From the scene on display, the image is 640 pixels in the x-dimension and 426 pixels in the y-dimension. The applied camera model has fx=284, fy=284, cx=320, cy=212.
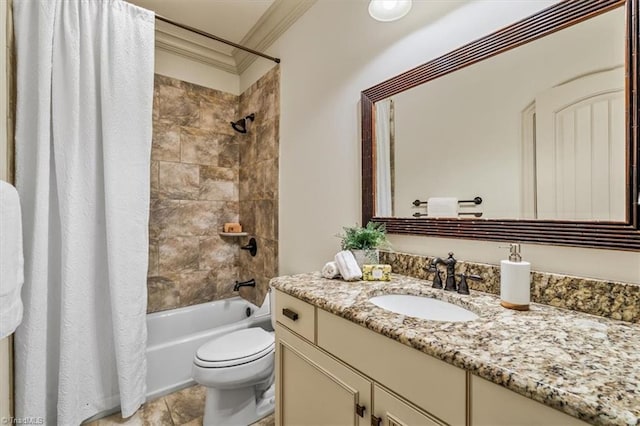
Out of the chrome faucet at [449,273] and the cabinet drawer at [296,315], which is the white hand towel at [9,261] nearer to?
the cabinet drawer at [296,315]

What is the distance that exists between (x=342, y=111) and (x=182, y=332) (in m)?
2.14

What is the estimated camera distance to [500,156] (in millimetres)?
1025

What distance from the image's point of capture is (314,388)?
1.00 meters

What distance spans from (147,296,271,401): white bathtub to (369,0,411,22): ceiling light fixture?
6.07 feet

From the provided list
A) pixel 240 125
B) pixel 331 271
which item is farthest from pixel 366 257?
pixel 240 125

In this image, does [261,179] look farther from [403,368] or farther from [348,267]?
[403,368]

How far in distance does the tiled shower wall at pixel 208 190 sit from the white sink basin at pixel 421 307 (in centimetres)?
132

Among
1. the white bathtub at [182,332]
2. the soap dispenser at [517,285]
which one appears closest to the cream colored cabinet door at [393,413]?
the soap dispenser at [517,285]

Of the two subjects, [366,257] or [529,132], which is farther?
[366,257]

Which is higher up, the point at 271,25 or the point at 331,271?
the point at 271,25

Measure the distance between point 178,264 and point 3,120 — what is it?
1441mm

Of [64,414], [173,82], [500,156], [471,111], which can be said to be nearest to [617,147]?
[500,156]

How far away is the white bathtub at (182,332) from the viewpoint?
1.90 meters

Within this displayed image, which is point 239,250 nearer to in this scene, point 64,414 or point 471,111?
point 64,414
